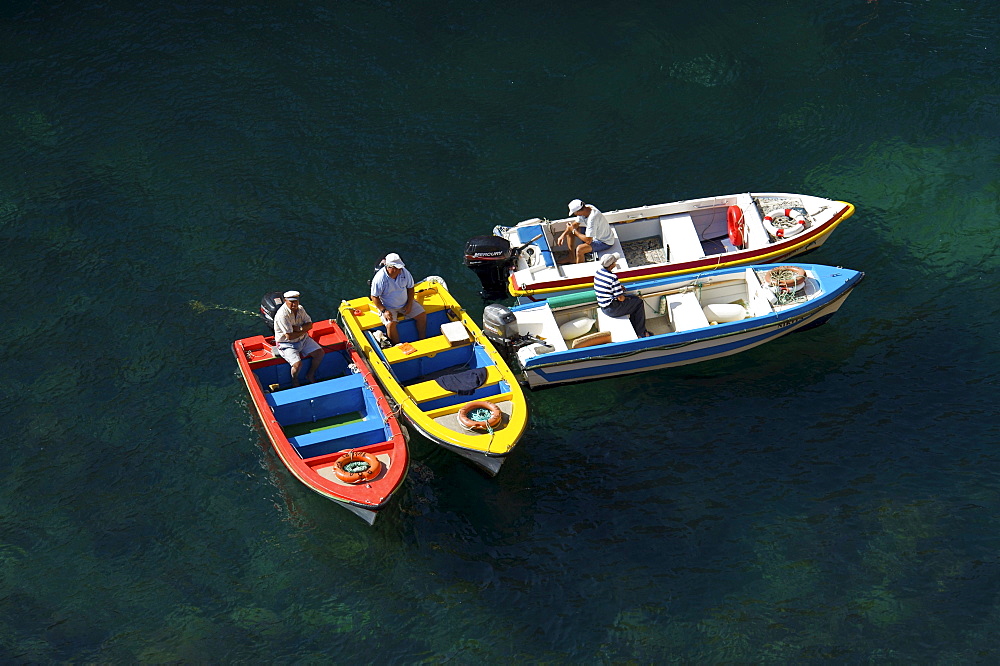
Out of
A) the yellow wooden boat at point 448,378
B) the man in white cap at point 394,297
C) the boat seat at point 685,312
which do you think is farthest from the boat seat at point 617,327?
the man in white cap at point 394,297

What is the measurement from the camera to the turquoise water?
1702cm

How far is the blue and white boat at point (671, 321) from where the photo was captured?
20.5 metres

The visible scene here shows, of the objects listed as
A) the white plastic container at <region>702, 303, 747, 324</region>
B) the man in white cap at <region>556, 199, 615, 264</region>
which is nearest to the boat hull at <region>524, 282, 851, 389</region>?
the white plastic container at <region>702, 303, 747, 324</region>

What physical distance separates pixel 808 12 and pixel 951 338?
14137 millimetres

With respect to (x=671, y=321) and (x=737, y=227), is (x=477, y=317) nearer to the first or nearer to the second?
(x=671, y=321)

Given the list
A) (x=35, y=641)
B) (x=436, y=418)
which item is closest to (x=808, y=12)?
(x=436, y=418)

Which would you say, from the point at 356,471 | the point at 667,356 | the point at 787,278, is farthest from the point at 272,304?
the point at 787,278

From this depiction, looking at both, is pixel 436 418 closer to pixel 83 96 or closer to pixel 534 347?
pixel 534 347

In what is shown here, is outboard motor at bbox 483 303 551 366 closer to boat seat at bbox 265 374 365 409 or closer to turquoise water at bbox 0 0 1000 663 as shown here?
turquoise water at bbox 0 0 1000 663

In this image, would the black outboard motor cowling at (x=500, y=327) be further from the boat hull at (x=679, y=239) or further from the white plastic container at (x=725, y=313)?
the white plastic container at (x=725, y=313)

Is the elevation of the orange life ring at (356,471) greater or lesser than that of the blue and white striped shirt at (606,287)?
lesser

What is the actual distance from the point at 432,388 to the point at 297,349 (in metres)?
2.86

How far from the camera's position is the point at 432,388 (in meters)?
19.3

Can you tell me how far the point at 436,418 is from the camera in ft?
61.4
